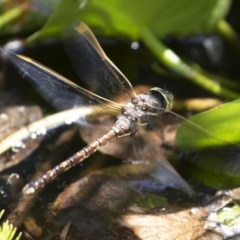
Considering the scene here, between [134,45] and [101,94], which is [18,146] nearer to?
[101,94]

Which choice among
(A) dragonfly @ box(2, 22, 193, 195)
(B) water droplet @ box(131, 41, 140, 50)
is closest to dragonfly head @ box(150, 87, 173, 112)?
(A) dragonfly @ box(2, 22, 193, 195)

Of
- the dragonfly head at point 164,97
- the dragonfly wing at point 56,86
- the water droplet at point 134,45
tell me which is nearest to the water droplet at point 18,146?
the dragonfly wing at point 56,86

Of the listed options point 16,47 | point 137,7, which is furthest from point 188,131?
point 16,47

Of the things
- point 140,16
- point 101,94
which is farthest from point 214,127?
point 140,16

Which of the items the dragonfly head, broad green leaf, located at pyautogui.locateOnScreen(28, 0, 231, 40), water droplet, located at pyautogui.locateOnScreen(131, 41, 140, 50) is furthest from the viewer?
water droplet, located at pyautogui.locateOnScreen(131, 41, 140, 50)

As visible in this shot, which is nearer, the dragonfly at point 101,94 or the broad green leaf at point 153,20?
the dragonfly at point 101,94

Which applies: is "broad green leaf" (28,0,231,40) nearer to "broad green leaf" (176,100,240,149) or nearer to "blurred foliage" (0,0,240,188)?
"blurred foliage" (0,0,240,188)

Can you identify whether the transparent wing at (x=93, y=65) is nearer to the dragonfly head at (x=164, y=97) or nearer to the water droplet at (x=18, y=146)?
the dragonfly head at (x=164, y=97)
